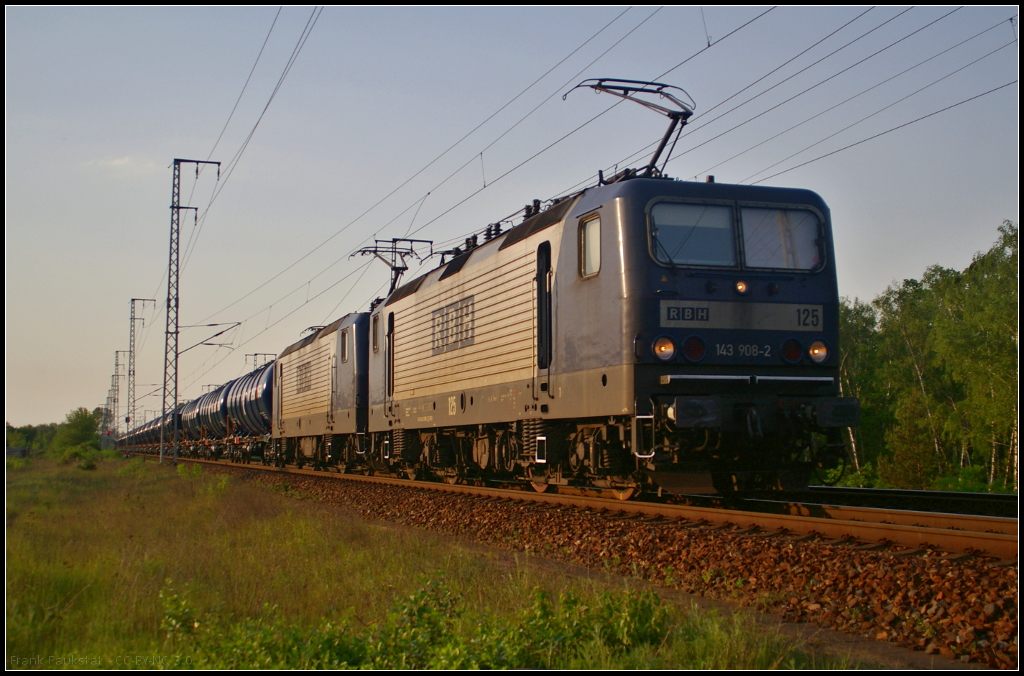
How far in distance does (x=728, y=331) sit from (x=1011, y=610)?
476 cm

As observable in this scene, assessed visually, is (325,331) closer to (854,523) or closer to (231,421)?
(231,421)

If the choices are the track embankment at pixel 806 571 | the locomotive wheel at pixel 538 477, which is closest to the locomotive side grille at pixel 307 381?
the locomotive wheel at pixel 538 477

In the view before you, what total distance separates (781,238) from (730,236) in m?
0.70

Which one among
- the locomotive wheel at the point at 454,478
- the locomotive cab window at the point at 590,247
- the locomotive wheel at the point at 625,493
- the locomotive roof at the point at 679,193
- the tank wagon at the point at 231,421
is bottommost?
the locomotive wheel at the point at 454,478

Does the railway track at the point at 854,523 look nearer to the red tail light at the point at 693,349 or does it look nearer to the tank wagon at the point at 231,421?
the red tail light at the point at 693,349

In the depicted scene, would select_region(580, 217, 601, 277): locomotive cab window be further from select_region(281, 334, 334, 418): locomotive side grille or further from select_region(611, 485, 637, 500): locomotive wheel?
select_region(281, 334, 334, 418): locomotive side grille

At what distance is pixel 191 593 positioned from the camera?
21.5 ft

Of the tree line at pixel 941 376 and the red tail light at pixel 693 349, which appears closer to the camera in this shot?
the red tail light at pixel 693 349

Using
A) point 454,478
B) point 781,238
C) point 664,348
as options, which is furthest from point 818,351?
point 454,478

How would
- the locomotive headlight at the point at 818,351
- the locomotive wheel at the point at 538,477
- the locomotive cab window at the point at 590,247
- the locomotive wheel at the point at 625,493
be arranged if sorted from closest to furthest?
the locomotive headlight at the point at 818,351 → the locomotive cab window at the point at 590,247 → the locomotive wheel at the point at 625,493 → the locomotive wheel at the point at 538,477

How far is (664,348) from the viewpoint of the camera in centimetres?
938

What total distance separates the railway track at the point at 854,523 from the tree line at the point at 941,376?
65.1ft

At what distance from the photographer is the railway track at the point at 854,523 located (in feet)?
22.4

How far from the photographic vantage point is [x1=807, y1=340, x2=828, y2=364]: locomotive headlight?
32.6 feet
